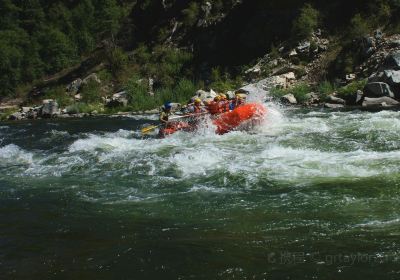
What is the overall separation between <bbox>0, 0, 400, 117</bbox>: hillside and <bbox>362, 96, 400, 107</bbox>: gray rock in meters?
3.95

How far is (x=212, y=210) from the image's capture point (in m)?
6.89

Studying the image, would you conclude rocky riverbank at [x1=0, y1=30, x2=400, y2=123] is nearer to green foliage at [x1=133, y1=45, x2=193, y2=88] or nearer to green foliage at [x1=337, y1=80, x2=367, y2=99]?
green foliage at [x1=337, y1=80, x2=367, y2=99]

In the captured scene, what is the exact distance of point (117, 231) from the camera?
6203mm

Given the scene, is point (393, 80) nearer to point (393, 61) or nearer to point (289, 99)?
point (393, 61)

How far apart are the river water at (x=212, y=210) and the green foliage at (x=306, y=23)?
49.7 ft

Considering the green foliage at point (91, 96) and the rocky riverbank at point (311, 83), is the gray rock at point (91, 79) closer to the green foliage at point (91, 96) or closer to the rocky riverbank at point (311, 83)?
the rocky riverbank at point (311, 83)

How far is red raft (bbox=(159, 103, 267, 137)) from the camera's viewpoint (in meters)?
14.2

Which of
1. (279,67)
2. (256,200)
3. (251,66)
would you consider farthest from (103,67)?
(256,200)

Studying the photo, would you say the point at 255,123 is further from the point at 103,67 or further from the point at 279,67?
the point at 103,67

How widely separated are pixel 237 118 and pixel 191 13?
2307 cm

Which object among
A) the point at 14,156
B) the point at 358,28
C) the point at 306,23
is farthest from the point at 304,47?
the point at 14,156

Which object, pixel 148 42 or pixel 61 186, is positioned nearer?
pixel 61 186

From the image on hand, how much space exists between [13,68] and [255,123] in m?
30.7

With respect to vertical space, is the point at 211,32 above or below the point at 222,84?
above
